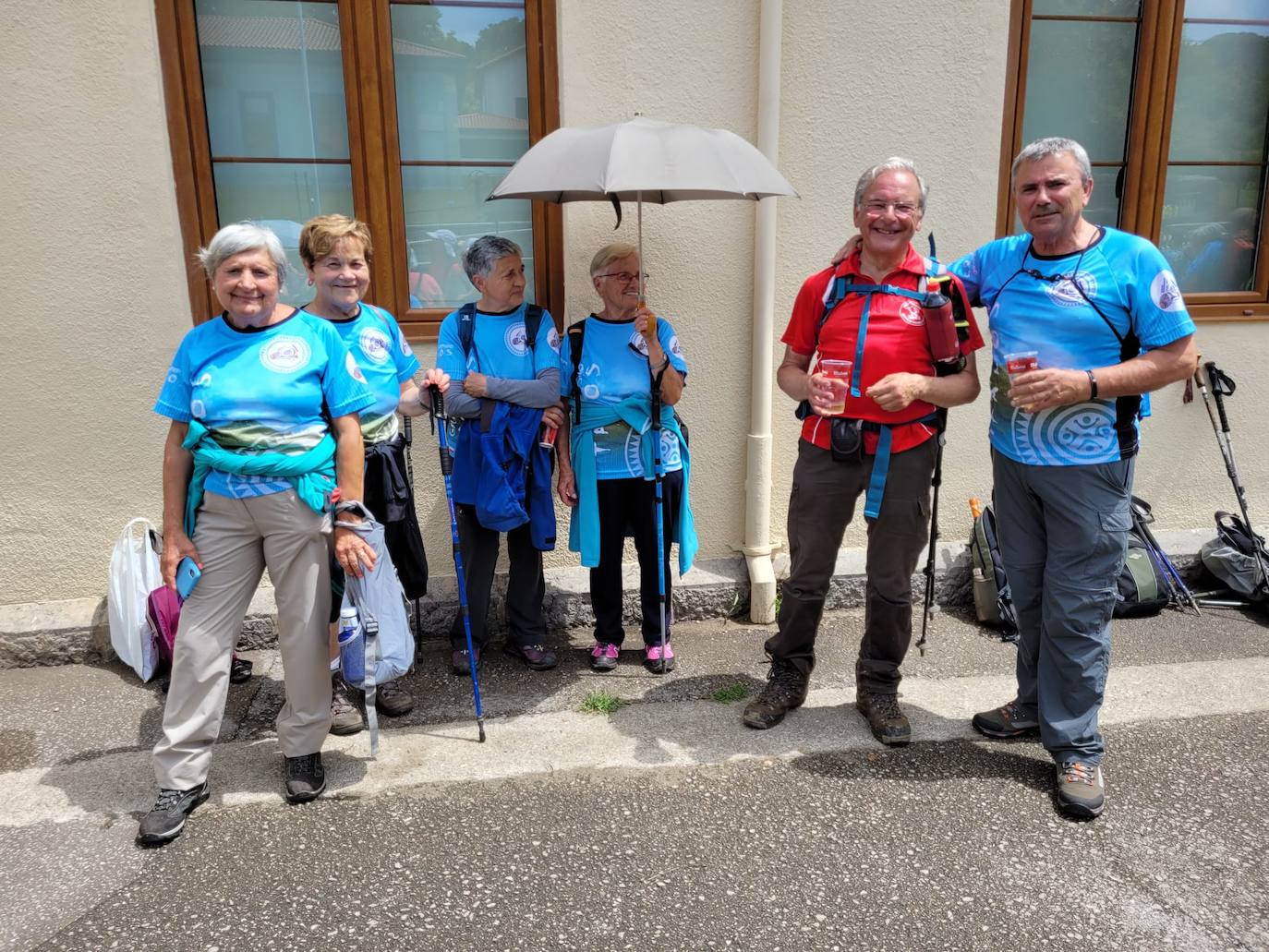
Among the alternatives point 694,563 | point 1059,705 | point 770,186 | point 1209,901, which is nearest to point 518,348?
point 770,186

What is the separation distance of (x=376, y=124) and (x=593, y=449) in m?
1.79

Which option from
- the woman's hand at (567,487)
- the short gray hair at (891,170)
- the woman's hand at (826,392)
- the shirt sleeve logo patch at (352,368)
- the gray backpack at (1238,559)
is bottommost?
the gray backpack at (1238,559)

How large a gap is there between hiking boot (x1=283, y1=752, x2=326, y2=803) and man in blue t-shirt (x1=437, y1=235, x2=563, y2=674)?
0.94 m

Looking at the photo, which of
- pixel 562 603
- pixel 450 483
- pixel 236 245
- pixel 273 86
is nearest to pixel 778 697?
pixel 562 603

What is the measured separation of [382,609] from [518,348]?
124 centimetres

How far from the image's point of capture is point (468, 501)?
12.4 feet

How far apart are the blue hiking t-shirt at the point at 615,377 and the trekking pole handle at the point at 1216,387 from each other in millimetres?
2946

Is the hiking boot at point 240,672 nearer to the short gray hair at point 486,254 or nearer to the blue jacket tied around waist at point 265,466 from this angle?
the blue jacket tied around waist at point 265,466

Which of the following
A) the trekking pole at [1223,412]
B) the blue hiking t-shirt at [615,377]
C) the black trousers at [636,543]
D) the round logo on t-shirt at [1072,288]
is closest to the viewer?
the round logo on t-shirt at [1072,288]

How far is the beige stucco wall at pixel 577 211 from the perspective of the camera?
12.6 feet

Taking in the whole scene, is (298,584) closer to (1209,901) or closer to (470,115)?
(470,115)

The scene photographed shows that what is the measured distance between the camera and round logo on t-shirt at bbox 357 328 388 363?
3383 millimetres

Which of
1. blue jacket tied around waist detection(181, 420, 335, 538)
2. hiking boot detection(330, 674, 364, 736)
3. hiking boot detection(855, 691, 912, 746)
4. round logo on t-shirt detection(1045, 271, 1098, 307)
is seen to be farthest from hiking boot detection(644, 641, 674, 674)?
round logo on t-shirt detection(1045, 271, 1098, 307)

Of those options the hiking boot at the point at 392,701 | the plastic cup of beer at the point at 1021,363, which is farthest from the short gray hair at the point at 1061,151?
the hiking boot at the point at 392,701
